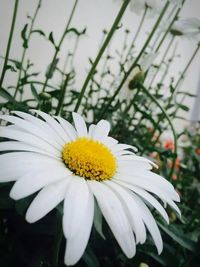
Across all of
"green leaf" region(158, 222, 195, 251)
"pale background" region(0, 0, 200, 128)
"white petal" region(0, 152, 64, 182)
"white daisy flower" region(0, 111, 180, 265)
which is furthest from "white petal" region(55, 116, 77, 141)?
"pale background" region(0, 0, 200, 128)

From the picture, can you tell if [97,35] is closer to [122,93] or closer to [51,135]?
[122,93]

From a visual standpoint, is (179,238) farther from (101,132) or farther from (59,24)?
(59,24)

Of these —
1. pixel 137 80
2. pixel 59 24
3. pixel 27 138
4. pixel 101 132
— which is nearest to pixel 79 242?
pixel 27 138

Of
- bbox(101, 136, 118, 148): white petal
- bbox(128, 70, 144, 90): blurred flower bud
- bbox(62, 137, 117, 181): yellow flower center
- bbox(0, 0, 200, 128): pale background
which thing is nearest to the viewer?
bbox(62, 137, 117, 181): yellow flower center

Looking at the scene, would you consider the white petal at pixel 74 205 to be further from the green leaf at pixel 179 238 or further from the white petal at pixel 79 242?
the green leaf at pixel 179 238

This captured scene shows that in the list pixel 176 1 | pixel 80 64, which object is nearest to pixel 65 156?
pixel 176 1

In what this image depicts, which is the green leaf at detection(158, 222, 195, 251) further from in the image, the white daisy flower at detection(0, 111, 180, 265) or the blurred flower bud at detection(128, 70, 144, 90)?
the blurred flower bud at detection(128, 70, 144, 90)

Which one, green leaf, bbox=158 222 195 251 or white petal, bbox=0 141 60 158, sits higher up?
white petal, bbox=0 141 60 158

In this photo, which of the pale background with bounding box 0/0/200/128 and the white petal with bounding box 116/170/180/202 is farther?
the pale background with bounding box 0/0/200/128
